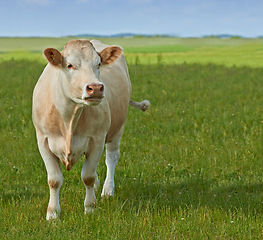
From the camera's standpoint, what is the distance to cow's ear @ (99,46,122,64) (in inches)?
176

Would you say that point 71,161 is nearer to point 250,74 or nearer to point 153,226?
point 153,226

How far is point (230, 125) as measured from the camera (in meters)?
9.13

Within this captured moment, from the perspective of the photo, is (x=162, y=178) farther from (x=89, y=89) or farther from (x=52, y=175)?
(x=89, y=89)

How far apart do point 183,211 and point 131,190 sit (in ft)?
2.89

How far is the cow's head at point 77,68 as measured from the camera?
13.1 ft

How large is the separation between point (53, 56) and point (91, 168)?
1.47 metres

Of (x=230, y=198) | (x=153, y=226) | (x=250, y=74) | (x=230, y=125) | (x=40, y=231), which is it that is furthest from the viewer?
(x=250, y=74)

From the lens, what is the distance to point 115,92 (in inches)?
224

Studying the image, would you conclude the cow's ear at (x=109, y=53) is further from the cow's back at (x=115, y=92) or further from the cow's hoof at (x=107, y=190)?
the cow's hoof at (x=107, y=190)

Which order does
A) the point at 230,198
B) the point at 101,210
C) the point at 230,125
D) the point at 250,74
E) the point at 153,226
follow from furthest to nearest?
the point at 250,74 → the point at 230,125 → the point at 230,198 → the point at 101,210 → the point at 153,226

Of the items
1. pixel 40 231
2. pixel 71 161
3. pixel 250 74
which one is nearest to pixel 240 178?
pixel 71 161

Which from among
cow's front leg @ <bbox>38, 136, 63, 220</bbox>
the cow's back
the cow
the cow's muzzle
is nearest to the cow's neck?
the cow

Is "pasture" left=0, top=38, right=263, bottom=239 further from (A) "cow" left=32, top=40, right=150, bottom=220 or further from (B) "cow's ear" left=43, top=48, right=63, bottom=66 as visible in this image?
(B) "cow's ear" left=43, top=48, right=63, bottom=66

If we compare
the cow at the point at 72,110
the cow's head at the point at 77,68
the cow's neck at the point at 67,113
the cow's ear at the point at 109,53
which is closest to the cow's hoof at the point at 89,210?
the cow at the point at 72,110
